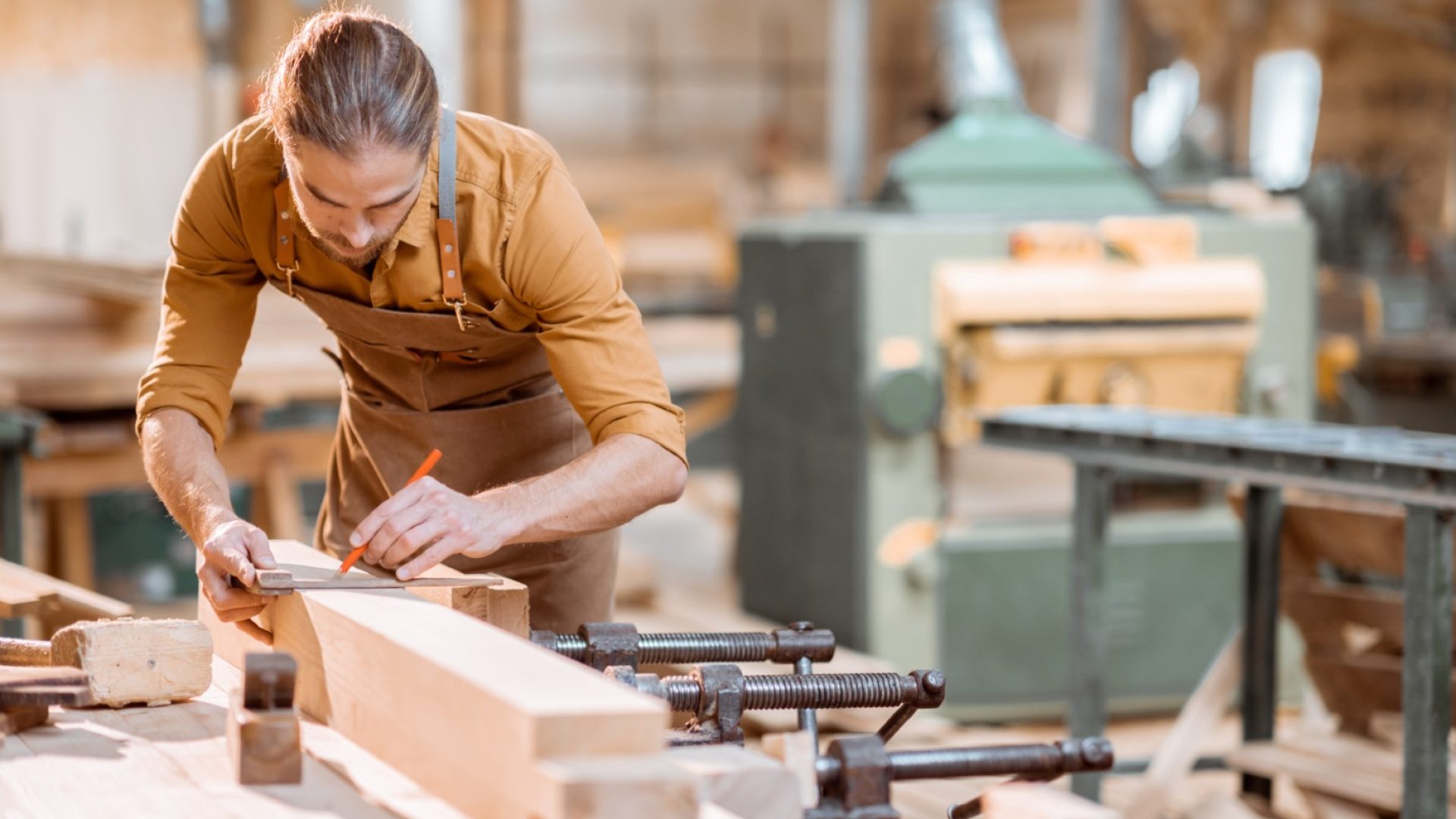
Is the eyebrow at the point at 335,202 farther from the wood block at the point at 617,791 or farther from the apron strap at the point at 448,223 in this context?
the wood block at the point at 617,791

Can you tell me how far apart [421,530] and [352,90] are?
470 millimetres

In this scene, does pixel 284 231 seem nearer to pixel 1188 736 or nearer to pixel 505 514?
pixel 505 514

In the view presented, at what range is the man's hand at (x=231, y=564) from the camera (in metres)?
1.76

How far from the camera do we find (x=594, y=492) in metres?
1.89

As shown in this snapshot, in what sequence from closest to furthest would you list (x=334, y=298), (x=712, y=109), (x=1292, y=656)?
(x=334, y=298)
(x=1292, y=656)
(x=712, y=109)

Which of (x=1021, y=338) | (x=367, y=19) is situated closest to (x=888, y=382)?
(x=1021, y=338)

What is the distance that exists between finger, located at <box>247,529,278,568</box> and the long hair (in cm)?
42

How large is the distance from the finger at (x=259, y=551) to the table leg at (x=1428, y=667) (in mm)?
1789

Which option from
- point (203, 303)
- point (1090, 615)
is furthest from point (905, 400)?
point (203, 303)

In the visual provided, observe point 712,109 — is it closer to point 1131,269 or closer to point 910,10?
point 910,10

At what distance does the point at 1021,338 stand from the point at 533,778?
2847 mm

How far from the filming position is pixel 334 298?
81.4 inches

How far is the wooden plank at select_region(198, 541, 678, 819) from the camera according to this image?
3.94 ft

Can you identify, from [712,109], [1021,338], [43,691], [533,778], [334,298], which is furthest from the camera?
[712,109]
